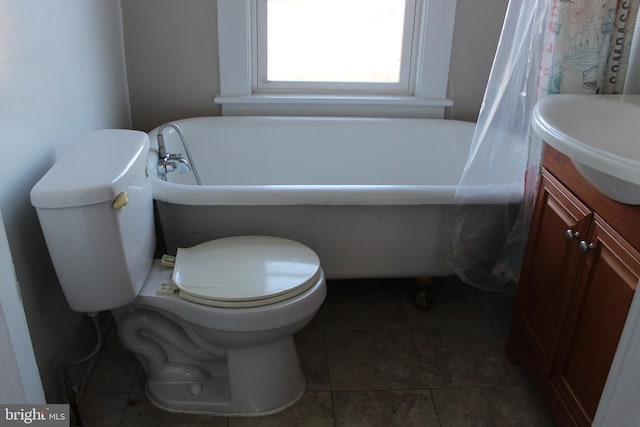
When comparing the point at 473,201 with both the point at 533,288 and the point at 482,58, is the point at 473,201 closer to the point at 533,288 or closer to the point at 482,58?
the point at 533,288

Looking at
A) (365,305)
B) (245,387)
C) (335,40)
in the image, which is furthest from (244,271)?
(335,40)

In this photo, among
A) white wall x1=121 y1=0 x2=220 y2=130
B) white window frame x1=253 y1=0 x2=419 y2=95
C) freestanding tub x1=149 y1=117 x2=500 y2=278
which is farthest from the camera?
white window frame x1=253 y1=0 x2=419 y2=95

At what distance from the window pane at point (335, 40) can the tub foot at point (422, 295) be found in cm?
103

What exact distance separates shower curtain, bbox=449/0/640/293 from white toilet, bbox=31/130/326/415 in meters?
0.61

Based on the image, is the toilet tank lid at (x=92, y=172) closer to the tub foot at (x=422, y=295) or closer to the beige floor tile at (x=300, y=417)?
the beige floor tile at (x=300, y=417)

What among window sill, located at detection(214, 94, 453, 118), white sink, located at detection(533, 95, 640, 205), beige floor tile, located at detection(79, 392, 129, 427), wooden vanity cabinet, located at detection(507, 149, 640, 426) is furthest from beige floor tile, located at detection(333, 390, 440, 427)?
window sill, located at detection(214, 94, 453, 118)

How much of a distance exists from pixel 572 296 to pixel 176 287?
3.40 ft

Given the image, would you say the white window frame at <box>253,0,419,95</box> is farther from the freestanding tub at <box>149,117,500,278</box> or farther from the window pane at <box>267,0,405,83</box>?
the freestanding tub at <box>149,117,500,278</box>

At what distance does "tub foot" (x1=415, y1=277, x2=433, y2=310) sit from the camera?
2146 millimetres

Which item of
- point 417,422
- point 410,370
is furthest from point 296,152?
point 417,422

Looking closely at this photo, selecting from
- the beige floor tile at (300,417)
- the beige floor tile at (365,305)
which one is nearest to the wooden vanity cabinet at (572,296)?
the beige floor tile at (365,305)

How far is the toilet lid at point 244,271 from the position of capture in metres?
1.49

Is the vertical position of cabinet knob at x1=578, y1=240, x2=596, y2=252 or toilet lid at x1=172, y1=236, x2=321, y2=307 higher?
cabinet knob at x1=578, y1=240, x2=596, y2=252

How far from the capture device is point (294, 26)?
8.36 feet
